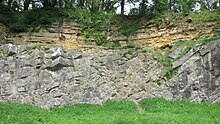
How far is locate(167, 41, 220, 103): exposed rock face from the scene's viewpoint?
20375mm

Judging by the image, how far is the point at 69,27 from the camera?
2431 cm

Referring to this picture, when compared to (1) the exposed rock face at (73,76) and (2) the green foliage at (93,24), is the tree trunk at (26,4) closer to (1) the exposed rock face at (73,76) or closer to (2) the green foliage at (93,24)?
(2) the green foliage at (93,24)

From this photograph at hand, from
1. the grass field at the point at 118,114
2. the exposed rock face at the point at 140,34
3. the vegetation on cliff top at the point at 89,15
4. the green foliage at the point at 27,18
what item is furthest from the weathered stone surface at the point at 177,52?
the green foliage at the point at 27,18

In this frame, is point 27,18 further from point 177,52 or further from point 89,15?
point 177,52

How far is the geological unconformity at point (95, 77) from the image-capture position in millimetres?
20016

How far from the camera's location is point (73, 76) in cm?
2108

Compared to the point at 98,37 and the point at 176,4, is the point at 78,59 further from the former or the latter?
the point at 176,4

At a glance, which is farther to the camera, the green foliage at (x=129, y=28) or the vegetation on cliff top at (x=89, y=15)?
the green foliage at (x=129, y=28)

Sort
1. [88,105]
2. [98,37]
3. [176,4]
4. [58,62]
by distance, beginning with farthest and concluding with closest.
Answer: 1. [176,4]
2. [98,37]
3. [58,62]
4. [88,105]

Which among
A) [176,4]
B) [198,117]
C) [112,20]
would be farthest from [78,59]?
[176,4]

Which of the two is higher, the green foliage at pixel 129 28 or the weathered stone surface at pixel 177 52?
the green foliage at pixel 129 28

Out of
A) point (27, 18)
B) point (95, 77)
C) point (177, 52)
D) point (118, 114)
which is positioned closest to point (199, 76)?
point (177, 52)

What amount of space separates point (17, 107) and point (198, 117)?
8428 millimetres

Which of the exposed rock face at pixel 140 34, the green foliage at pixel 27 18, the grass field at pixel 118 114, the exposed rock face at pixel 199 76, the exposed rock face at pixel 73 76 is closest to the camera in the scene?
the grass field at pixel 118 114
